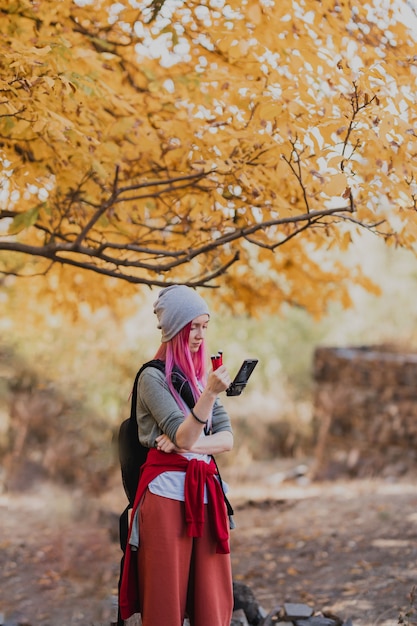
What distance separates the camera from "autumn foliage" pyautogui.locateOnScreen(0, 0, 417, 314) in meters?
3.33

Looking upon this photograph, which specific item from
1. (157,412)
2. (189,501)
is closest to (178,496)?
(189,501)

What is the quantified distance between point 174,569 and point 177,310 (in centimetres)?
85

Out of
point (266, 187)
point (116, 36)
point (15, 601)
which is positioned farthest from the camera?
point (15, 601)

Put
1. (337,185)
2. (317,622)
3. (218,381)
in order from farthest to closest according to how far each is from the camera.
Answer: (317,622)
(337,185)
(218,381)

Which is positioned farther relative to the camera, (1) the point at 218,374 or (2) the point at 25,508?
(2) the point at 25,508

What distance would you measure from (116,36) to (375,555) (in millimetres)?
4078

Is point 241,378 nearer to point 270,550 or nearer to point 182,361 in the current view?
point 182,361

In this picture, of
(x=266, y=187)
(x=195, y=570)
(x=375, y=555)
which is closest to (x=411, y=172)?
(x=266, y=187)

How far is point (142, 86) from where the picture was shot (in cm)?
495

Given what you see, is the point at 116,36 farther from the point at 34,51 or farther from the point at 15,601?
the point at 15,601

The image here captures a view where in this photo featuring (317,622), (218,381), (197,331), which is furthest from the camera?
(317,622)

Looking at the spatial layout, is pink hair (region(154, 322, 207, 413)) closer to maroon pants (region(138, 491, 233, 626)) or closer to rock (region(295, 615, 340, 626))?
maroon pants (region(138, 491, 233, 626))

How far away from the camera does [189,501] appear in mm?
2695

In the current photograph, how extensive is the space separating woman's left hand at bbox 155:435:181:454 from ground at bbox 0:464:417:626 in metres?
1.94
